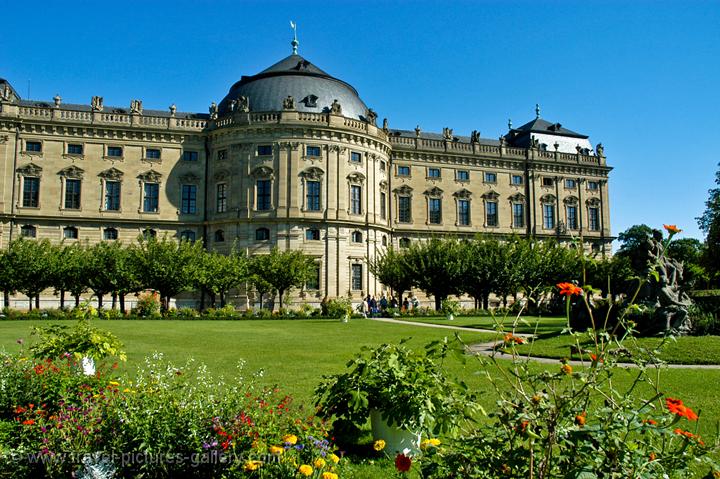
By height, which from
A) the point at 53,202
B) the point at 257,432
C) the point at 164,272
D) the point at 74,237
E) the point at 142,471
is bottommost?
the point at 142,471

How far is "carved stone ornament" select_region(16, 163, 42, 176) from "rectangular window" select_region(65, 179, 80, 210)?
7.85ft

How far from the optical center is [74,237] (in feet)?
160

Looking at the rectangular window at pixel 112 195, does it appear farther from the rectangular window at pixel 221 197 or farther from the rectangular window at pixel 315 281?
the rectangular window at pixel 315 281

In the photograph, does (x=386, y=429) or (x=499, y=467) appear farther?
(x=386, y=429)

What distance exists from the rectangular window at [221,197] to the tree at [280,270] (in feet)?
32.4

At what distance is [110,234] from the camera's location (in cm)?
4959

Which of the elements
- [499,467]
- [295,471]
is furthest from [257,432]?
[499,467]

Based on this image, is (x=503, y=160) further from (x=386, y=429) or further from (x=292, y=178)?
(x=386, y=429)

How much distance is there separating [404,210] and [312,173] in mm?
12380

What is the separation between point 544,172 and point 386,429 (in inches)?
2368

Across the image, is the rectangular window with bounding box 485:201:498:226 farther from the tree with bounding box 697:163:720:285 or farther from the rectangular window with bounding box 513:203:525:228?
the tree with bounding box 697:163:720:285

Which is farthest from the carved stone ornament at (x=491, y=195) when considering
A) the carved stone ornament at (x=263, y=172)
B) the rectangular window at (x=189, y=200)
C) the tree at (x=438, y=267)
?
the rectangular window at (x=189, y=200)

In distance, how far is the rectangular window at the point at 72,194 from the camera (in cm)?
4903

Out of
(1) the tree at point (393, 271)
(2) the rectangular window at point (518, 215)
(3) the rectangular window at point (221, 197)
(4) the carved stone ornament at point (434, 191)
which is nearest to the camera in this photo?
(1) the tree at point (393, 271)
